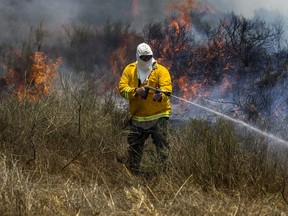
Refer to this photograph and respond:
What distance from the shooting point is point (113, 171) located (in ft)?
18.1

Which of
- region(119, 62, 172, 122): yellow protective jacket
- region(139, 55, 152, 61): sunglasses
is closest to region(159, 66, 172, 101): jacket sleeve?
region(119, 62, 172, 122): yellow protective jacket

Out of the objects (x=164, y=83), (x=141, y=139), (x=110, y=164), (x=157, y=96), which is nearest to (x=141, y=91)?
(x=157, y=96)

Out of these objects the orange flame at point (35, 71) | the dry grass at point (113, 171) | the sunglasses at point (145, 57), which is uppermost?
the sunglasses at point (145, 57)

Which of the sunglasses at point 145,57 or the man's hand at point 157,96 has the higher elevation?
the sunglasses at point 145,57

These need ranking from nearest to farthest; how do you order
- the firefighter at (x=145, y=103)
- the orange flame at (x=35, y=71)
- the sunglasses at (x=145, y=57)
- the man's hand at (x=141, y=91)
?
1. the man's hand at (x=141, y=91)
2. the firefighter at (x=145, y=103)
3. the sunglasses at (x=145, y=57)
4. the orange flame at (x=35, y=71)

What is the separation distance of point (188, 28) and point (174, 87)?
328 centimetres

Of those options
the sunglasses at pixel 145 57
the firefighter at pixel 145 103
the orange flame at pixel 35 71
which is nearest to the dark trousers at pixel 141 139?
the firefighter at pixel 145 103

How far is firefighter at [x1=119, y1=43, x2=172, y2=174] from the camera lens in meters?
5.50

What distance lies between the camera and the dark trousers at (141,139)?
5441mm

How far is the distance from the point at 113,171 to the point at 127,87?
3.14 ft

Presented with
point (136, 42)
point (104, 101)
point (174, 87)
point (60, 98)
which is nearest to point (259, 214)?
point (60, 98)

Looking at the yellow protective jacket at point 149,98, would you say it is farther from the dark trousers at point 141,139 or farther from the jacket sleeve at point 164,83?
the dark trousers at point 141,139

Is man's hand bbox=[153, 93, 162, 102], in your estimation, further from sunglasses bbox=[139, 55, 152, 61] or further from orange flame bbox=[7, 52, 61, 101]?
orange flame bbox=[7, 52, 61, 101]

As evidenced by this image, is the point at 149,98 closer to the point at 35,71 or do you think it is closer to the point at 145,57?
the point at 145,57
